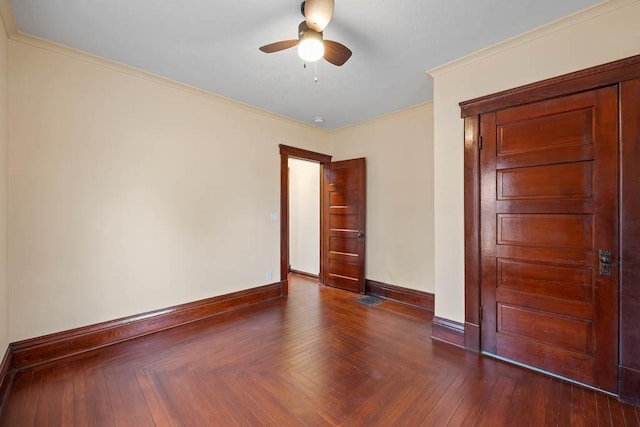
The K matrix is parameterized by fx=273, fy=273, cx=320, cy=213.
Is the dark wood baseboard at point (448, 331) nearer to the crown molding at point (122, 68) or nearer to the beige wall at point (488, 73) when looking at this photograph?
the beige wall at point (488, 73)

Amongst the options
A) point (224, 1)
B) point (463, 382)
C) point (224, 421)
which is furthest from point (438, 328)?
point (224, 1)

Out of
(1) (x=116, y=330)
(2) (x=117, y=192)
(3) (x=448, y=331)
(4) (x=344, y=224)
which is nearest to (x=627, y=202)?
(3) (x=448, y=331)

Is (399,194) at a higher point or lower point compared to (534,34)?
lower

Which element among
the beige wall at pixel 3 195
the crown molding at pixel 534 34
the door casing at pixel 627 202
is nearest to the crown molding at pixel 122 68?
the beige wall at pixel 3 195

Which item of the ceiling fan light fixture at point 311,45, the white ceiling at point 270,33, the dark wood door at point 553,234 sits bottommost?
the dark wood door at point 553,234

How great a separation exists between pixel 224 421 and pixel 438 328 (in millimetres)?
2099

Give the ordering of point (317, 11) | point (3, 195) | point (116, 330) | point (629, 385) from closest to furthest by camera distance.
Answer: point (317, 11) < point (629, 385) < point (3, 195) < point (116, 330)

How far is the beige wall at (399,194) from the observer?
12.2ft

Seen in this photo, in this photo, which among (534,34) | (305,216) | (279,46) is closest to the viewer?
(279,46)

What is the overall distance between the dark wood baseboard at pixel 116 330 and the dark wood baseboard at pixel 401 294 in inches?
70.6

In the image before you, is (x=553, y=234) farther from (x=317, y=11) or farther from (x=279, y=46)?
(x=279, y=46)

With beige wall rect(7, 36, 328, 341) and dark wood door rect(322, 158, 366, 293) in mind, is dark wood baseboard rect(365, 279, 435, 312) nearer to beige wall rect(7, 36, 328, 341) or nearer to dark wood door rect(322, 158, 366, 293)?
dark wood door rect(322, 158, 366, 293)

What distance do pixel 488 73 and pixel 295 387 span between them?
313 cm

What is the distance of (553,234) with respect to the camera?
2.16 meters
